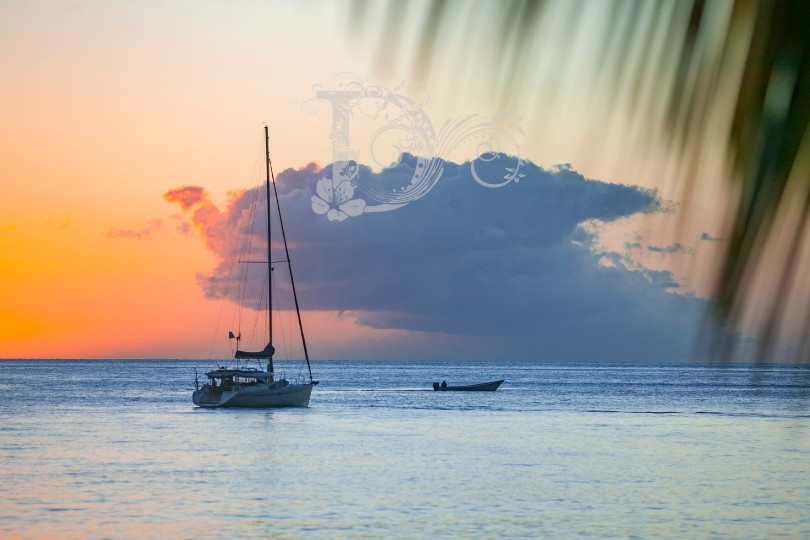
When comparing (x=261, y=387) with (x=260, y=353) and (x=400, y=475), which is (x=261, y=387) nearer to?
(x=260, y=353)

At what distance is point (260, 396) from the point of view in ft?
210

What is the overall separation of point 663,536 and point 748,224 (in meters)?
25.0

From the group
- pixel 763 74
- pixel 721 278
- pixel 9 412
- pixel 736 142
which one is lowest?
pixel 9 412

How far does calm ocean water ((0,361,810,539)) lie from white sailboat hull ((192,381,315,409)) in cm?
85

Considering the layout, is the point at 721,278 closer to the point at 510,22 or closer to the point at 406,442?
the point at 510,22

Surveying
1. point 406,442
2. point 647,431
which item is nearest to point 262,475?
point 406,442

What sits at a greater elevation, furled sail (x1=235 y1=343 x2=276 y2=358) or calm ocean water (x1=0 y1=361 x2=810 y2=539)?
furled sail (x1=235 y1=343 x2=276 y2=358)

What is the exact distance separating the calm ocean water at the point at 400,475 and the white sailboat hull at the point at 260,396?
0.85 meters

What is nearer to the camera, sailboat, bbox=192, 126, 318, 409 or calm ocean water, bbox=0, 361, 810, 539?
calm ocean water, bbox=0, 361, 810, 539

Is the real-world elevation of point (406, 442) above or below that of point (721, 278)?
below

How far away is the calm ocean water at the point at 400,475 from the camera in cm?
2627

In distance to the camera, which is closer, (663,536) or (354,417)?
(663,536)

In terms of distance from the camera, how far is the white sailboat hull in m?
64.2

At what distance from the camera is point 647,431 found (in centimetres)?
5862
